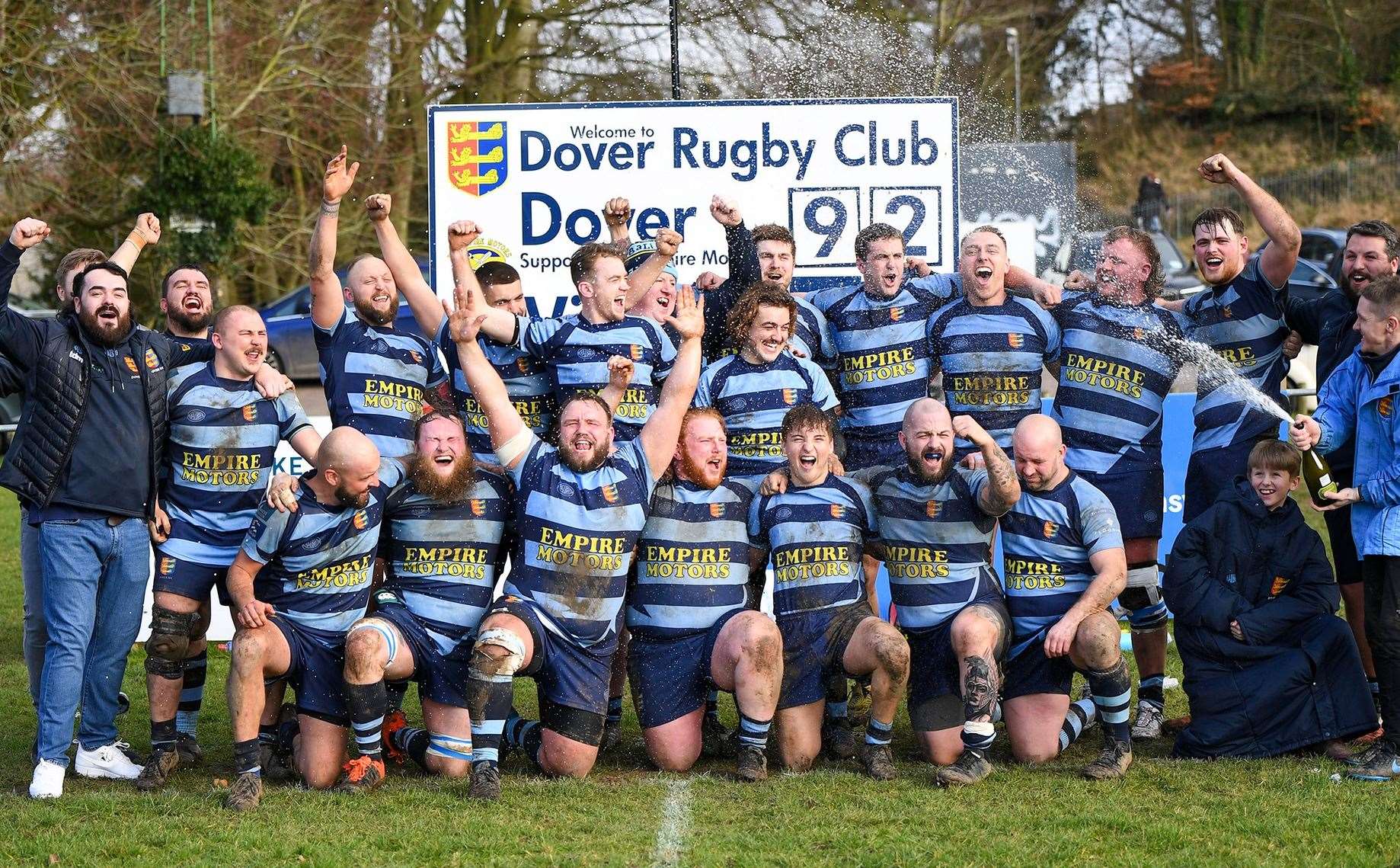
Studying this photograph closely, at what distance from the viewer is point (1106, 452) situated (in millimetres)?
6680

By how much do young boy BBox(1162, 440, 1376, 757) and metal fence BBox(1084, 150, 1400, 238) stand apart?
946 inches

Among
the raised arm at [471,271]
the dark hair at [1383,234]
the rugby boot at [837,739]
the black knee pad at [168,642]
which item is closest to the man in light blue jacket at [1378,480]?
the dark hair at [1383,234]

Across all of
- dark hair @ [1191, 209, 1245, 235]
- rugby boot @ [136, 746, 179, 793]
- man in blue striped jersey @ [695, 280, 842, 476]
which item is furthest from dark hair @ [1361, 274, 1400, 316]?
rugby boot @ [136, 746, 179, 793]

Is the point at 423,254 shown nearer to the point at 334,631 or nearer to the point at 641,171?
the point at 641,171

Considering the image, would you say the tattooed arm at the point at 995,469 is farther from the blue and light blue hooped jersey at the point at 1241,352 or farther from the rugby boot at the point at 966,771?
the blue and light blue hooped jersey at the point at 1241,352

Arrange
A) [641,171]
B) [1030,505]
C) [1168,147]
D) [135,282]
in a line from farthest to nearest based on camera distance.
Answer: [1168,147]
[135,282]
[641,171]
[1030,505]

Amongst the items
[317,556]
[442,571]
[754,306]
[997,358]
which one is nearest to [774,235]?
[754,306]

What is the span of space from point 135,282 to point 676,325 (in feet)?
52.9

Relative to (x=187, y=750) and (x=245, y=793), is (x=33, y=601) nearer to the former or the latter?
→ (x=187, y=750)

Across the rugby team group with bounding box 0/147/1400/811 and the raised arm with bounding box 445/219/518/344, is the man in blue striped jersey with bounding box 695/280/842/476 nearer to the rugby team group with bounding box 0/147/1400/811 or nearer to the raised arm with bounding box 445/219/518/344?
the rugby team group with bounding box 0/147/1400/811

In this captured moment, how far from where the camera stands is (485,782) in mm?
5625

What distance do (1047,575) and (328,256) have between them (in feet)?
10.8

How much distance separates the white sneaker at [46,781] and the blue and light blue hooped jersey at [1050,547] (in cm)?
370

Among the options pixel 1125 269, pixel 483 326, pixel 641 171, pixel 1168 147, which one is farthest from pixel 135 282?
pixel 1168 147
